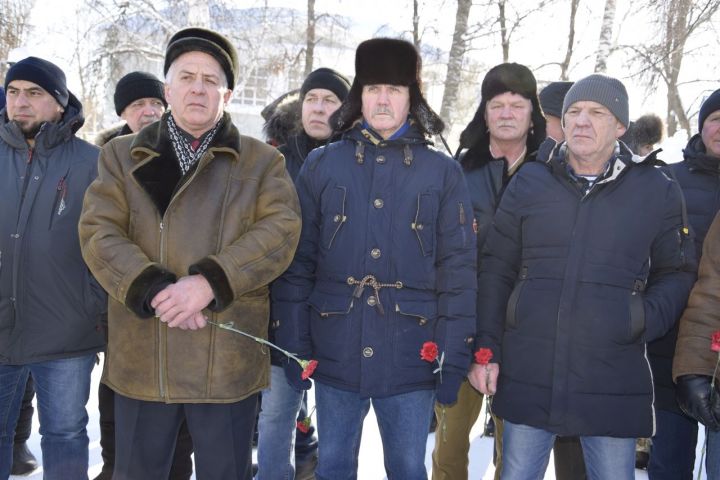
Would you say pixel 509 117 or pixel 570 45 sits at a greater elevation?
pixel 570 45

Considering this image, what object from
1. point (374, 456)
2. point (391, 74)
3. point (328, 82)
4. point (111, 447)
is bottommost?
point (374, 456)

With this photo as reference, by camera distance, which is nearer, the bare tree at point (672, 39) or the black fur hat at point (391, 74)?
the black fur hat at point (391, 74)

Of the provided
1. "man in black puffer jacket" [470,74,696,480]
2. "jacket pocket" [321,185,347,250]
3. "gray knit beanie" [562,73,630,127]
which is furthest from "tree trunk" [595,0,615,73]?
"jacket pocket" [321,185,347,250]

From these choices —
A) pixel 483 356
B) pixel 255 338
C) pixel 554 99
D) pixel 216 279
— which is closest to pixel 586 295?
pixel 483 356

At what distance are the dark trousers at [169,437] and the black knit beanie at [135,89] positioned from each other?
7.79 ft

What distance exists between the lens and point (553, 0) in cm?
1330

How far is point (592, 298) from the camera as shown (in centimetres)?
259

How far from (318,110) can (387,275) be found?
1.58 m

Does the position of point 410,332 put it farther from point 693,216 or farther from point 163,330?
point 693,216

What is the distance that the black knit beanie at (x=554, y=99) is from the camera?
4109 millimetres

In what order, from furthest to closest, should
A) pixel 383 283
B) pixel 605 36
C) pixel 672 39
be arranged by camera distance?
1. pixel 605 36
2. pixel 672 39
3. pixel 383 283

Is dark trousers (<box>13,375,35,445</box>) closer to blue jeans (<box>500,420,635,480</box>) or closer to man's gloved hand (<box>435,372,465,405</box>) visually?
man's gloved hand (<box>435,372,465,405</box>)

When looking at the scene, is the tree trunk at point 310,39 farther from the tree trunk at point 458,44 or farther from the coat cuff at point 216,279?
the coat cuff at point 216,279

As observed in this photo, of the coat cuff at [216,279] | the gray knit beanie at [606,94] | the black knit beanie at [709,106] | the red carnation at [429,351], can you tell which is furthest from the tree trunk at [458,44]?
the coat cuff at [216,279]
